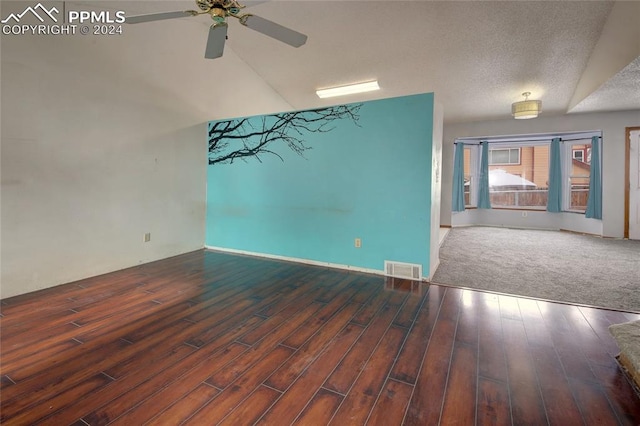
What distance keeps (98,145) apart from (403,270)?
391 cm

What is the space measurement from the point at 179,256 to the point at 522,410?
4.40 m


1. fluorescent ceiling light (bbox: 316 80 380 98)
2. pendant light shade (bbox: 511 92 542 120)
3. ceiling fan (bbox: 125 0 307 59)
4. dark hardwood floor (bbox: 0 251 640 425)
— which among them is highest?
fluorescent ceiling light (bbox: 316 80 380 98)

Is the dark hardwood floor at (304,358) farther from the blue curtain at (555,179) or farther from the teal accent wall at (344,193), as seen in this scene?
the blue curtain at (555,179)

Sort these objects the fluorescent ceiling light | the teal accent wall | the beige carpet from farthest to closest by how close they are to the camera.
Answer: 1. the fluorescent ceiling light
2. the teal accent wall
3. the beige carpet

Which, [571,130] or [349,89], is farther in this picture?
[571,130]

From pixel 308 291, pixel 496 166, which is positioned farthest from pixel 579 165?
pixel 308 291

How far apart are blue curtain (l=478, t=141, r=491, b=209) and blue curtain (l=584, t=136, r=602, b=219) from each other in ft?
6.92

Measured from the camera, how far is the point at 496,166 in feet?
28.1

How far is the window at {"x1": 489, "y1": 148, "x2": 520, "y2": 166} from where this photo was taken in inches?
327

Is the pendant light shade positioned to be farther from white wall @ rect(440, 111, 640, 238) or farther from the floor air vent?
the floor air vent

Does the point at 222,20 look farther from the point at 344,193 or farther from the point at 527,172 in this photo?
the point at 527,172

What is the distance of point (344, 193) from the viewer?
396 cm

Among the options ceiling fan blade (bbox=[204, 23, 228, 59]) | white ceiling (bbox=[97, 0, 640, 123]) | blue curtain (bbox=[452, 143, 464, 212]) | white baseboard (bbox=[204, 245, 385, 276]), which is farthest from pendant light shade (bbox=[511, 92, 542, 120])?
ceiling fan blade (bbox=[204, 23, 228, 59])

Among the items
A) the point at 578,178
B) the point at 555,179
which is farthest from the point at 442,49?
the point at 578,178
